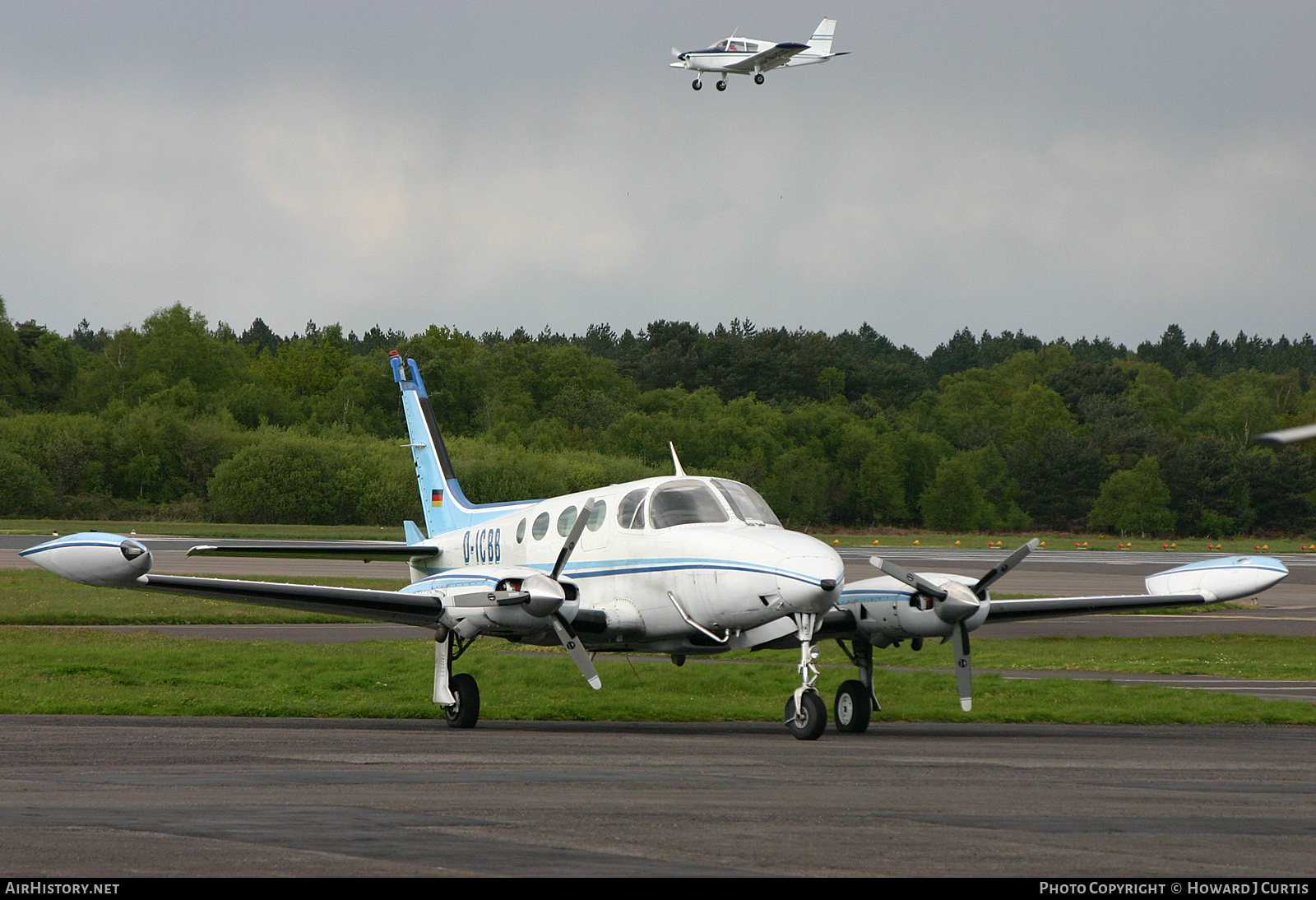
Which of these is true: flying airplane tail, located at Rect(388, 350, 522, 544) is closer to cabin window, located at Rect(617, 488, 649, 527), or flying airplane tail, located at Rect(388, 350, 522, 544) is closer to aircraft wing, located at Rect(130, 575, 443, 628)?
aircraft wing, located at Rect(130, 575, 443, 628)

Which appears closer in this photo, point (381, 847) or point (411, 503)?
point (381, 847)

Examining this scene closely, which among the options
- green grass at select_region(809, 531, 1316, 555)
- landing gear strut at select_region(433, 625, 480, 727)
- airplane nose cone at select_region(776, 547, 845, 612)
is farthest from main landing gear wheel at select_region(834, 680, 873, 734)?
green grass at select_region(809, 531, 1316, 555)

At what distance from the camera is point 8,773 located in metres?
10.8

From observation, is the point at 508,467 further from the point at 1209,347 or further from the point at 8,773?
the point at 1209,347

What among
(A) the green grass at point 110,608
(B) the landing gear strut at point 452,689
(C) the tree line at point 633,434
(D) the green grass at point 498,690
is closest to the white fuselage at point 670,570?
(B) the landing gear strut at point 452,689

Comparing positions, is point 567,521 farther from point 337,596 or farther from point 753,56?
point 753,56

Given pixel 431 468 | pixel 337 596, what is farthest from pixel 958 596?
pixel 431 468

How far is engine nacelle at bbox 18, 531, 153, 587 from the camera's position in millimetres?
14898

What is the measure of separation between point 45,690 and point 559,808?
43.6ft

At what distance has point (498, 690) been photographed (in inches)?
832

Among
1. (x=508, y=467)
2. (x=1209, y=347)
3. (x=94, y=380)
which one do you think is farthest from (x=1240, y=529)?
(x=1209, y=347)

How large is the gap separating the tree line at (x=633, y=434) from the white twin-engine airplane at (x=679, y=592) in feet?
199

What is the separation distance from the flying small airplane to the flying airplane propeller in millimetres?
31002

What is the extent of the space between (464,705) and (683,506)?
12.5 feet
